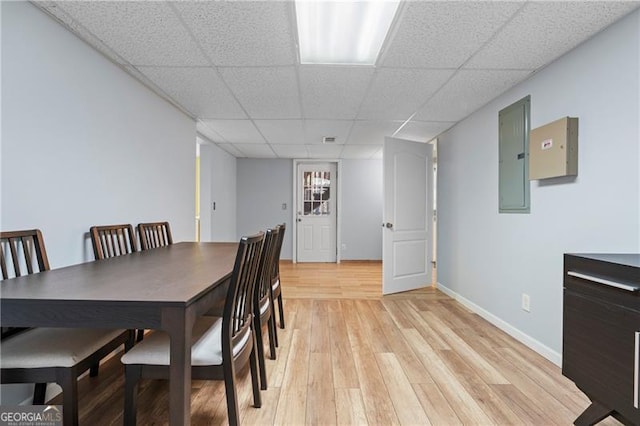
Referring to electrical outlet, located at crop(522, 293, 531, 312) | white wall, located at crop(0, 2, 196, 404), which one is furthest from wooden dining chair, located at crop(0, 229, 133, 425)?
electrical outlet, located at crop(522, 293, 531, 312)

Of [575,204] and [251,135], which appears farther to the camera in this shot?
[251,135]

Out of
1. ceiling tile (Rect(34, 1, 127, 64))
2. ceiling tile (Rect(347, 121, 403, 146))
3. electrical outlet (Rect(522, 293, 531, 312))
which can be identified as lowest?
electrical outlet (Rect(522, 293, 531, 312))

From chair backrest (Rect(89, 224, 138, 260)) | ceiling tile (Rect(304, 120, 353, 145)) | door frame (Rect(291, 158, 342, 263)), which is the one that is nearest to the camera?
chair backrest (Rect(89, 224, 138, 260))

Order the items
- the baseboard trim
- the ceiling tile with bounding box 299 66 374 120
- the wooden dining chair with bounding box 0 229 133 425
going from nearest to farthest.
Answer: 1. the wooden dining chair with bounding box 0 229 133 425
2. the baseboard trim
3. the ceiling tile with bounding box 299 66 374 120

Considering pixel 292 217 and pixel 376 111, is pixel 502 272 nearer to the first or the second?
pixel 376 111

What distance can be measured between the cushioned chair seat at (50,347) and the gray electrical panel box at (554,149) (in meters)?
2.81

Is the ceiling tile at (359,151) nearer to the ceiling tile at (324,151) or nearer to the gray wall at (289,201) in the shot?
the ceiling tile at (324,151)

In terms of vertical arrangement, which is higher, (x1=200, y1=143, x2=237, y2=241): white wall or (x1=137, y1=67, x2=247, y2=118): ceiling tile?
Result: (x1=137, y1=67, x2=247, y2=118): ceiling tile

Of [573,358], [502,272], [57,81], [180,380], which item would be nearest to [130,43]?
[57,81]

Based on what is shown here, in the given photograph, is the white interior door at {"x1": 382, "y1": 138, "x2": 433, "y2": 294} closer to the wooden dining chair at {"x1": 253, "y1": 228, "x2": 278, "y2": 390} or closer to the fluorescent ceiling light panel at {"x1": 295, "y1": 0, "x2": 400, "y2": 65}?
the fluorescent ceiling light panel at {"x1": 295, "y1": 0, "x2": 400, "y2": 65}

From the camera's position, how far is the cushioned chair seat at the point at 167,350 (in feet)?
4.03

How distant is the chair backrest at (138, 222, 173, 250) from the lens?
2.51 metres

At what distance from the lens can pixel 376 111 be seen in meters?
3.27

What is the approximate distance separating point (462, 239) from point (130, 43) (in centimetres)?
357
